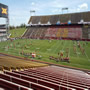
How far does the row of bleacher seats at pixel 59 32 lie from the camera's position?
53406mm

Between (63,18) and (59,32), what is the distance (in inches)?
605

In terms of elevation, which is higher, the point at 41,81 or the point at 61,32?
the point at 61,32

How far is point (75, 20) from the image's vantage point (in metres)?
64.1

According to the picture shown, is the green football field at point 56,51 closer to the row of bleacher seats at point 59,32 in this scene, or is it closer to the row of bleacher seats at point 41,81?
the row of bleacher seats at point 41,81

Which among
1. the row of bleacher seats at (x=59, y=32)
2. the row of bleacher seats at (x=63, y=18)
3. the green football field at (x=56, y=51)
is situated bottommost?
the green football field at (x=56, y=51)

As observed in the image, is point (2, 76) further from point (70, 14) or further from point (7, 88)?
point (70, 14)

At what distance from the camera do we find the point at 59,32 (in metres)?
60.1

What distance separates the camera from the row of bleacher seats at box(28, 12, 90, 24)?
6347 cm

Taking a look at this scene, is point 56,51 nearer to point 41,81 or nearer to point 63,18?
point 41,81

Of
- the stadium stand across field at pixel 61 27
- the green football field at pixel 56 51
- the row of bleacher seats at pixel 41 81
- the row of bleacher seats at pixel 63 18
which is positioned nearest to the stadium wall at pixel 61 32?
the stadium stand across field at pixel 61 27

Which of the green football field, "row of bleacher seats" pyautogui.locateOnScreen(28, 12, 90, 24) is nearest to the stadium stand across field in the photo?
"row of bleacher seats" pyautogui.locateOnScreen(28, 12, 90, 24)

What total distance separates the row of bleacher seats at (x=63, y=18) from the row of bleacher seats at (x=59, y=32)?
7.12 m

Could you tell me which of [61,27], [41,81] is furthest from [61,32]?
[41,81]

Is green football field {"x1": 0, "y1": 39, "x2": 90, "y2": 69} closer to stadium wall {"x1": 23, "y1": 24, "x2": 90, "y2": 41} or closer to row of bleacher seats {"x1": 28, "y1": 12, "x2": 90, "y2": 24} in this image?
stadium wall {"x1": 23, "y1": 24, "x2": 90, "y2": 41}
